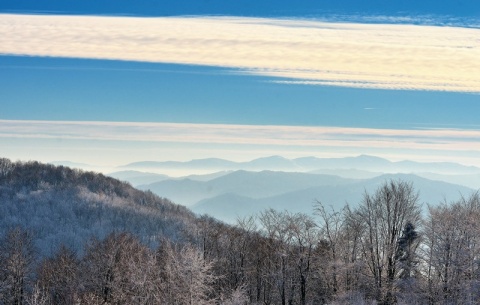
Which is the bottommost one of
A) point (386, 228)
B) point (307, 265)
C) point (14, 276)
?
point (14, 276)

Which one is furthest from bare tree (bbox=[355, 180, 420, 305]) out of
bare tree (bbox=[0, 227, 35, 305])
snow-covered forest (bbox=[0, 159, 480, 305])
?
bare tree (bbox=[0, 227, 35, 305])

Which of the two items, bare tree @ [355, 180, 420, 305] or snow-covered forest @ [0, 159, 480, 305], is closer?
snow-covered forest @ [0, 159, 480, 305]

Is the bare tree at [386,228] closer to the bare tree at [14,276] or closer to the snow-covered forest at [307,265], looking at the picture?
the snow-covered forest at [307,265]

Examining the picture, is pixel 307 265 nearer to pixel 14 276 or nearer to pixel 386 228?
pixel 386 228

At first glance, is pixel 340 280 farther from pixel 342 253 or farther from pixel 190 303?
pixel 190 303

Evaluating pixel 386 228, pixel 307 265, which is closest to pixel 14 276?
pixel 307 265

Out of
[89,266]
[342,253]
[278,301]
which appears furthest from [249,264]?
[89,266]

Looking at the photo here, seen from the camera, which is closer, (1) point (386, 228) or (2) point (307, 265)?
(1) point (386, 228)

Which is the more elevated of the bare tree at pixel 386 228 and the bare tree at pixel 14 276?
the bare tree at pixel 386 228

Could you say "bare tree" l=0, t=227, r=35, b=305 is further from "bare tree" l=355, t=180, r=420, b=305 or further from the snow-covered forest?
"bare tree" l=355, t=180, r=420, b=305

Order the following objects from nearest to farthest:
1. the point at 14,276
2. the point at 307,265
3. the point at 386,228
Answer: the point at 386,228 < the point at 307,265 < the point at 14,276

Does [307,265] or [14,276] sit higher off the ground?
[307,265]

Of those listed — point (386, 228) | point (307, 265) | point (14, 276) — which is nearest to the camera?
point (386, 228)

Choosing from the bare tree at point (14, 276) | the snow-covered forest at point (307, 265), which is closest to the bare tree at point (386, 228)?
the snow-covered forest at point (307, 265)
